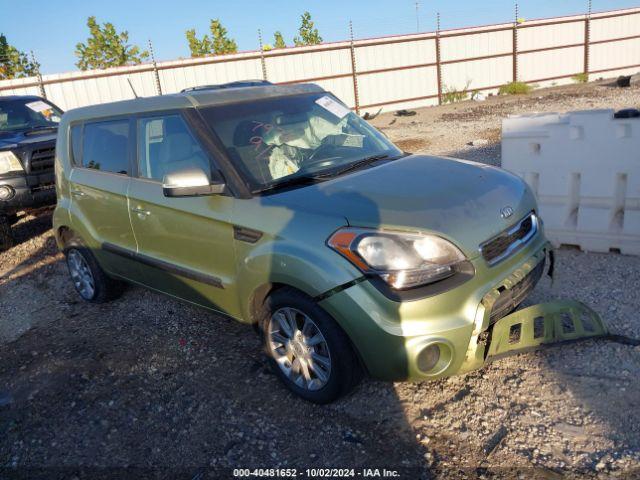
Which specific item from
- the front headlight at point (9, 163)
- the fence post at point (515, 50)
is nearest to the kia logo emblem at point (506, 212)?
the front headlight at point (9, 163)

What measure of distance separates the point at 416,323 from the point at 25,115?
25.0 feet

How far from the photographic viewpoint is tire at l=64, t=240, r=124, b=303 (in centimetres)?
465

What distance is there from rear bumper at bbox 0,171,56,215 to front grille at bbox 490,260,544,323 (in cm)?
612

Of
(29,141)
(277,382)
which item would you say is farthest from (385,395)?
(29,141)

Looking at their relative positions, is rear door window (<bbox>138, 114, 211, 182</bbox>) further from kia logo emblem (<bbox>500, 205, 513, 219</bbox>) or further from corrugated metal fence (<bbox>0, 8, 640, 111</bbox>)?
corrugated metal fence (<bbox>0, 8, 640, 111</bbox>)

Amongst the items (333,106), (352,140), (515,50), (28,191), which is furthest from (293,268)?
(515,50)

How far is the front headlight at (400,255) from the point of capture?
8.28 ft

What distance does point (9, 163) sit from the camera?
6551 millimetres

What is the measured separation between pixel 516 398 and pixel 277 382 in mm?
1443

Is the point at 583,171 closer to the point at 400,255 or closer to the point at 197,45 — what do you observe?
the point at 400,255

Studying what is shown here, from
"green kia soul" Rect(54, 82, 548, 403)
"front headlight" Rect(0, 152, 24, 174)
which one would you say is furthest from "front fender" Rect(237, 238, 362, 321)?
"front headlight" Rect(0, 152, 24, 174)

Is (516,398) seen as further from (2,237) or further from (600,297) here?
(2,237)

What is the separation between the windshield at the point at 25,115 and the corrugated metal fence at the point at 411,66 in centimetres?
888

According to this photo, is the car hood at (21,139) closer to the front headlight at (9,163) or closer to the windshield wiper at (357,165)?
the front headlight at (9,163)
